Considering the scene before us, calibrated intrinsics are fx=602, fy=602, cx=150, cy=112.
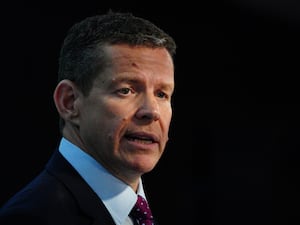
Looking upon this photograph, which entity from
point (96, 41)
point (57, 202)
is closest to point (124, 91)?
point (96, 41)

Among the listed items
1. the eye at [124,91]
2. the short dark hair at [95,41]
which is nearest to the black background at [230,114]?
the short dark hair at [95,41]

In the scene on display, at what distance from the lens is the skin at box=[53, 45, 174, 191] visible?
1301 millimetres

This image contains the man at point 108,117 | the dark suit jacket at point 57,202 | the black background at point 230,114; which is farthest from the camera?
the black background at point 230,114

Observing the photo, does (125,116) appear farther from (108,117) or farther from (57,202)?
(57,202)

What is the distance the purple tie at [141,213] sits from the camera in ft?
4.50

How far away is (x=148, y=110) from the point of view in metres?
1.30

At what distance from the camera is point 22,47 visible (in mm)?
2867

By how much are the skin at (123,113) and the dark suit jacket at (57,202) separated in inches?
2.8

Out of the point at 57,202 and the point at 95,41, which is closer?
the point at 57,202

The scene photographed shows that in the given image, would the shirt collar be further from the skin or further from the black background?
the black background

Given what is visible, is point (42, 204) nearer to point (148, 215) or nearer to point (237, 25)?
point (148, 215)

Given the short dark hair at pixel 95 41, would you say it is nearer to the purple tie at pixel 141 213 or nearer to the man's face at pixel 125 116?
the man's face at pixel 125 116

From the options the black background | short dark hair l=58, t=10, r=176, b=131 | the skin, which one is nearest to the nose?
the skin

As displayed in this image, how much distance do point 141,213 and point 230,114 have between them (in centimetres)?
258
